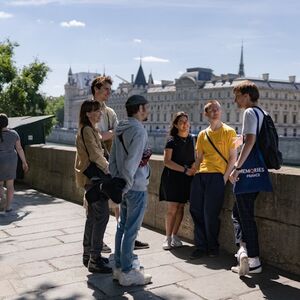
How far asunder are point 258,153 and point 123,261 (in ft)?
4.36

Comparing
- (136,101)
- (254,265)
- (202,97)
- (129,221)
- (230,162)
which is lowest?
(254,265)

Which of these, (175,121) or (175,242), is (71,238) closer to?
(175,242)

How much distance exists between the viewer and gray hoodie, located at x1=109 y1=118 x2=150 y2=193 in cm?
335

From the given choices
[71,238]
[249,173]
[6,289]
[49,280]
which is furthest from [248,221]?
[71,238]

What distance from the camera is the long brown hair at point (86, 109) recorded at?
3.85m

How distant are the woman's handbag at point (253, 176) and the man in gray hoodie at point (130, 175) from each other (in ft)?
2.57

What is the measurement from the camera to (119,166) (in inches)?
135

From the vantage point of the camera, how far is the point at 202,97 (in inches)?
3809

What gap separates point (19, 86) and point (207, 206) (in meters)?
13.1

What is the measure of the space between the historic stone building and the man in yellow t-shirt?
211ft

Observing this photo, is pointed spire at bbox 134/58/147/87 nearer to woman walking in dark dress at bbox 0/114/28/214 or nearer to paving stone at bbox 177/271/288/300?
woman walking in dark dress at bbox 0/114/28/214

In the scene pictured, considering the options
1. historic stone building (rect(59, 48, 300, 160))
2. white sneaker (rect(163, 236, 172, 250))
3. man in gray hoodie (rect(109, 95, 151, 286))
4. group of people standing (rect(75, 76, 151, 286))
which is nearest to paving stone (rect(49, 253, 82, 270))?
group of people standing (rect(75, 76, 151, 286))

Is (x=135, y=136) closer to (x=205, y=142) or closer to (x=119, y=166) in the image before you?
(x=119, y=166)

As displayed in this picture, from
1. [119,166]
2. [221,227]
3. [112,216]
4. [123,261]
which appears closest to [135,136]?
[119,166]
